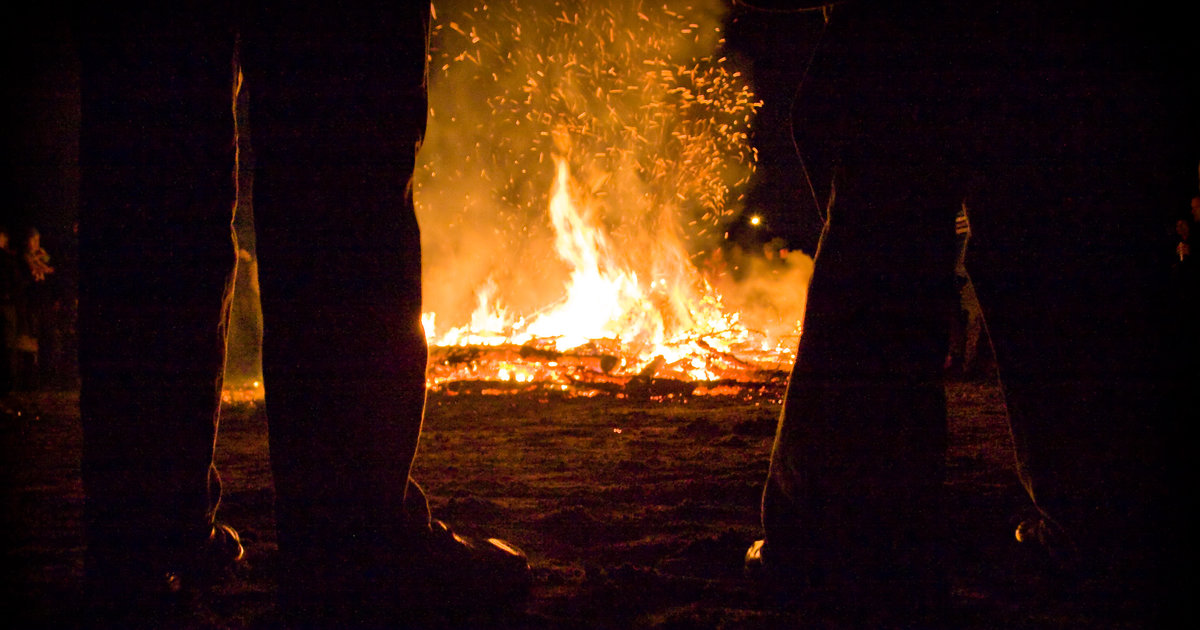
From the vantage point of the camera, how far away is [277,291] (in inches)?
49.5

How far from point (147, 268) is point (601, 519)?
3.70ft

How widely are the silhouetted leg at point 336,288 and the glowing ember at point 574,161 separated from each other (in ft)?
19.1

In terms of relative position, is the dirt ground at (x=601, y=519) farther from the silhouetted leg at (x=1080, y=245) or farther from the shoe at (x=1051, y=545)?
the silhouetted leg at (x=1080, y=245)

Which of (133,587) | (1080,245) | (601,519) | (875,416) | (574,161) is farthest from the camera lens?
(574,161)

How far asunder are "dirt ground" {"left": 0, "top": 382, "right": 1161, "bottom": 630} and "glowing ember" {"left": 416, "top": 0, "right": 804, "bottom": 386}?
4048mm

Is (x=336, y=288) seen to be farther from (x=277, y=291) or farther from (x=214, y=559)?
(x=214, y=559)

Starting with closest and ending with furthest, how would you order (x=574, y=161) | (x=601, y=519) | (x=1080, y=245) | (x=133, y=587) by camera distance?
(x=133, y=587) < (x=1080, y=245) < (x=601, y=519) < (x=574, y=161)

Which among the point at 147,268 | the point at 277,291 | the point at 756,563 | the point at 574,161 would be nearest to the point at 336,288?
the point at 277,291

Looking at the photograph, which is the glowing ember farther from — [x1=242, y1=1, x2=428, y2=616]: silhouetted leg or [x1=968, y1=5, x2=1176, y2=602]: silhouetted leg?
[x1=242, y1=1, x2=428, y2=616]: silhouetted leg

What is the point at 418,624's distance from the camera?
1.23 meters

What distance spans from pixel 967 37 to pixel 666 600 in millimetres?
1164

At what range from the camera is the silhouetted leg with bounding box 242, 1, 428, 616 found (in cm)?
123

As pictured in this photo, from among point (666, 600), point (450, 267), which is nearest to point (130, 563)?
point (666, 600)

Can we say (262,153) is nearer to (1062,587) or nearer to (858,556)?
(858,556)
